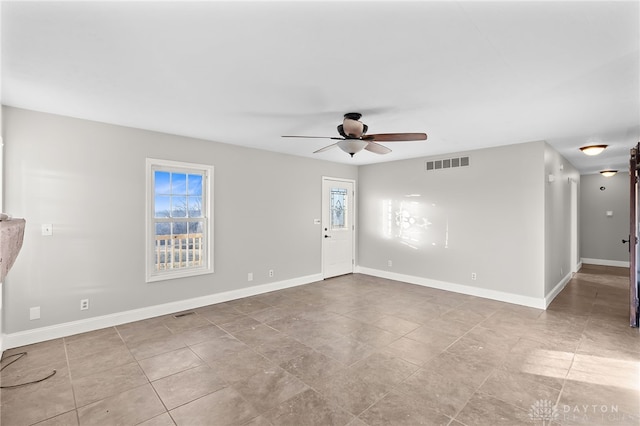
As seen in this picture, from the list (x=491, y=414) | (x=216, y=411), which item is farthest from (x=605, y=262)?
(x=216, y=411)

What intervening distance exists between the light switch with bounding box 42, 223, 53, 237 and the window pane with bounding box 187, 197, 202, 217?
158 cm

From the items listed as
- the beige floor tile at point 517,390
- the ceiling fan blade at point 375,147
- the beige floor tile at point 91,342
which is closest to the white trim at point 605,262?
the beige floor tile at point 517,390

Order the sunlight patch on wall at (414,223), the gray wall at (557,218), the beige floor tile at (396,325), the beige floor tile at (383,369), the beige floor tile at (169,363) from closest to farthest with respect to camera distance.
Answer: the beige floor tile at (383,369)
the beige floor tile at (169,363)
the beige floor tile at (396,325)
the gray wall at (557,218)
the sunlight patch on wall at (414,223)

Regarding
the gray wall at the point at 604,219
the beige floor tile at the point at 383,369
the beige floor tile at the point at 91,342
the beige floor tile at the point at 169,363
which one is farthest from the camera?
the gray wall at the point at 604,219

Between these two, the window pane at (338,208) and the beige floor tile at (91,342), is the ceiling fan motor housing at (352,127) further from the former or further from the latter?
the beige floor tile at (91,342)

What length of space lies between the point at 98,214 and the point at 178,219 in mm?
956

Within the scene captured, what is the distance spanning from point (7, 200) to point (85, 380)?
2100 mm

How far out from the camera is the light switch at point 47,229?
11.0 ft

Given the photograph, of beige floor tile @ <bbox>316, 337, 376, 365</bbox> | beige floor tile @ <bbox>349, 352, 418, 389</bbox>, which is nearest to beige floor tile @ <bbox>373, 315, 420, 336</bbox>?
beige floor tile @ <bbox>316, 337, 376, 365</bbox>

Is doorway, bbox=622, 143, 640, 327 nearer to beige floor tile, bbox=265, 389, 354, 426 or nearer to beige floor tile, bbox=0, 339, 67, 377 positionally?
beige floor tile, bbox=265, 389, 354, 426

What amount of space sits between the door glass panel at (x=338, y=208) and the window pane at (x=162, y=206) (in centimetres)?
335

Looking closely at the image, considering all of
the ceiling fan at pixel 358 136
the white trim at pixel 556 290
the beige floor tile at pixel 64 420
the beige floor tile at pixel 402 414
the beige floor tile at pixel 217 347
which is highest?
the ceiling fan at pixel 358 136

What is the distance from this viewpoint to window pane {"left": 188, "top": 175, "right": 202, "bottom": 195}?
179 inches

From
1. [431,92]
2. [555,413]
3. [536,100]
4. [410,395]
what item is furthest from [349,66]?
[555,413]
